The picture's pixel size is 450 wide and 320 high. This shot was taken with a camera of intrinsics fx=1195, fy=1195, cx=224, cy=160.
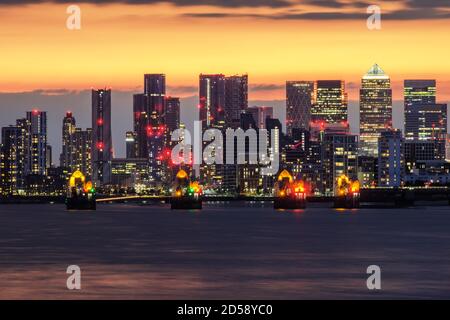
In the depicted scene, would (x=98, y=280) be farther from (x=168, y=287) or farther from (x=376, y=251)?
(x=376, y=251)

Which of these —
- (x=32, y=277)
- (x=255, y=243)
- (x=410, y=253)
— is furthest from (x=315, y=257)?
(x=32, y=277)

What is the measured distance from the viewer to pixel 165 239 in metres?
135

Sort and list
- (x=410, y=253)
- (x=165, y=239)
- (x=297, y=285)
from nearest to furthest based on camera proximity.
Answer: (x=297, y=285) < (x=410, y=253) < (x=165, y=239)

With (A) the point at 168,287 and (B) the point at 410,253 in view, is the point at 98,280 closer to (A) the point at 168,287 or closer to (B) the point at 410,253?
(A) the point at 168,287

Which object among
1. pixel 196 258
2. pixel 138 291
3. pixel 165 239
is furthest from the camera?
pixel 165 239

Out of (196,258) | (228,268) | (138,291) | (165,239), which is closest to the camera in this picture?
(138,291)

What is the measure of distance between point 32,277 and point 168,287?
11.3m
